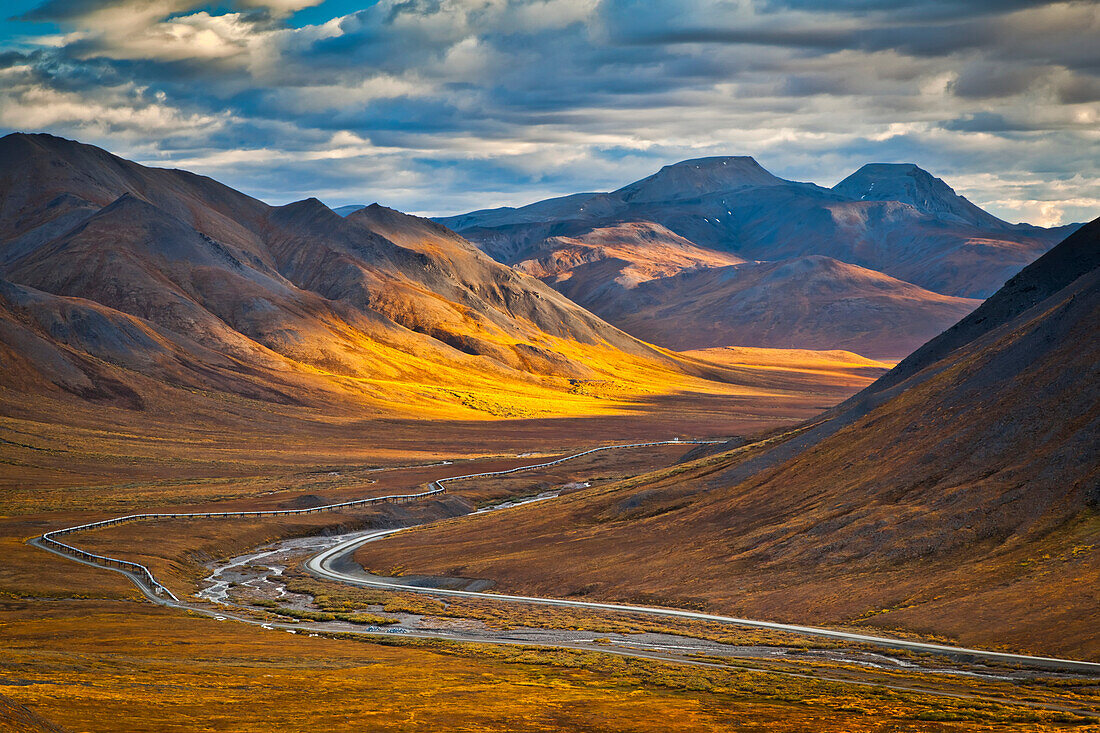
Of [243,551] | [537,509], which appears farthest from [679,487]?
[243,551]

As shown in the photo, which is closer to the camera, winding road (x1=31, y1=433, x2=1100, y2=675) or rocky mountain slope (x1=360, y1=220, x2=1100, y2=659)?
winding road (x1=31, y1=433, x2=1100, y2=675)

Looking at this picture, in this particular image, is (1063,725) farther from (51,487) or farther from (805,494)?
(51,487)

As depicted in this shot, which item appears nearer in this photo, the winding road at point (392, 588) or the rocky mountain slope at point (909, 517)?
the winding road at point (392, 588)

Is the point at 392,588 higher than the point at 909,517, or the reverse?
the point at 909,517

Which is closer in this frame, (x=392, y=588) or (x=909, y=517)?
(x=909, y=517)

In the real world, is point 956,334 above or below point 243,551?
above
